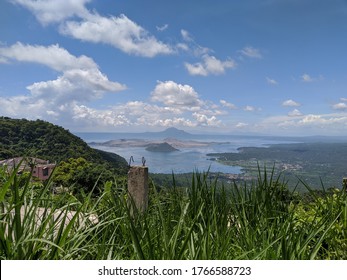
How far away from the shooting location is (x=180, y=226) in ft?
6.43

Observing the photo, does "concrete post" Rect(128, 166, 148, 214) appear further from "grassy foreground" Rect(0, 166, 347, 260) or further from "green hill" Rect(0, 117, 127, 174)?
"green hill" Rect(0, 117, 127, 174)

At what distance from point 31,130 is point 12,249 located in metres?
43.0

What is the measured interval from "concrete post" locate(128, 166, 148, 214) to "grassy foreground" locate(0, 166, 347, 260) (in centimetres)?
16

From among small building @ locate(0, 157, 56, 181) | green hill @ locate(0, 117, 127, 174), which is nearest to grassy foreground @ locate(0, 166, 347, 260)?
small building @ locate(0, 157, 56, 181)

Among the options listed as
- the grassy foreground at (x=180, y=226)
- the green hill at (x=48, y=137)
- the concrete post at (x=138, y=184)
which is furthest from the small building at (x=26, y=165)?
the green hill at (x=48, y=137)

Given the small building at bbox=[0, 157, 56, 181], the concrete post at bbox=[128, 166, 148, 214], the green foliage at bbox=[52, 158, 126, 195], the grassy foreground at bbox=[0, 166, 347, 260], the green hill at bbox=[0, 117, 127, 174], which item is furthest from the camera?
the green hill at bbox=[0, 117, 127, 174]

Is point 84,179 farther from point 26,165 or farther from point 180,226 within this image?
point 180,226

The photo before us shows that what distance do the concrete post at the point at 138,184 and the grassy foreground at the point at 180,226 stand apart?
0.51 feet

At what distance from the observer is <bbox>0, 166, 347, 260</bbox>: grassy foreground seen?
5.89ft

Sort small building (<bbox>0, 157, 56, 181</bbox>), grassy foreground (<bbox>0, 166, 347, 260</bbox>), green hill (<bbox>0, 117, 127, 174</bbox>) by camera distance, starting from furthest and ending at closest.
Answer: green hill (<bbox>0, 117, 127, 174</bbox>)
small building (<bbox>0, 157, 56, 181</bbox>)
grassy foreground (<bbox>0, 166, 347, 260</bbox>)

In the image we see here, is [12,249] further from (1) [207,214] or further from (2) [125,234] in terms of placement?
(1) [207,214]

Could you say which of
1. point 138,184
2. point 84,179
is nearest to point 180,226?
point 138,184

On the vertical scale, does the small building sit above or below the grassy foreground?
above

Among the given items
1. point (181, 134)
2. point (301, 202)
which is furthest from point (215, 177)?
point (181, 134)
